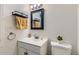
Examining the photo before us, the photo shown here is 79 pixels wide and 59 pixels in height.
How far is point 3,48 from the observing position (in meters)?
1.90

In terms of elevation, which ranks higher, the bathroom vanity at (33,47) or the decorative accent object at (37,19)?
the decorative accent object at (37,19)

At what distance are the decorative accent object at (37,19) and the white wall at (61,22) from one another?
107 millimetres

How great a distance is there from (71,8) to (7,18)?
4.60ft

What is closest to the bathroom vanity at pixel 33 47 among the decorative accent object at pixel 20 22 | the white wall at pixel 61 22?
the white wall at pixel 61 22

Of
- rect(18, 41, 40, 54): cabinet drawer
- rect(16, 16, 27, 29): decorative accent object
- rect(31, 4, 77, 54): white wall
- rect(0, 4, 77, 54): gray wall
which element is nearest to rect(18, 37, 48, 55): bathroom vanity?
rect(18, 41, 40, 54): cabinet drawer

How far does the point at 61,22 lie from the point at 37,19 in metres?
0.69

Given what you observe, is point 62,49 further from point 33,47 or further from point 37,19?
point 37,19

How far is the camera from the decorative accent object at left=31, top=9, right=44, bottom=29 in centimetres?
218

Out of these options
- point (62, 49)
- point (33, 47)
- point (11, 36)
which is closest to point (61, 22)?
point (62, 49)

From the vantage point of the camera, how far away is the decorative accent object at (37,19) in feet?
7.17

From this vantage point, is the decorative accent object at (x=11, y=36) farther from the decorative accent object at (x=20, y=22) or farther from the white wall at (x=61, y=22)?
the white wall at (x=61, y=22)

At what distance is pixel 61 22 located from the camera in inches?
73.5
